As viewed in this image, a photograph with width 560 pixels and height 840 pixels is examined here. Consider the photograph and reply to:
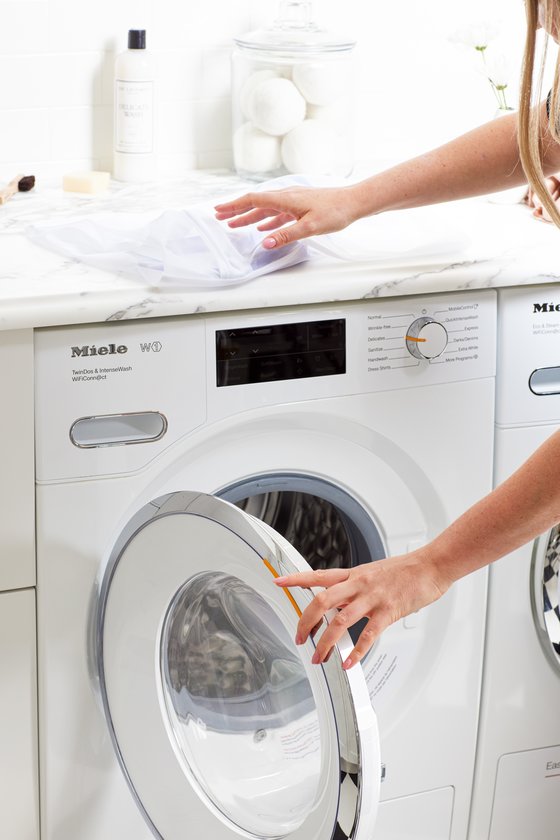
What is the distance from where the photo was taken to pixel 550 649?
5.10ft

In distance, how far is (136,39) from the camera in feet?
5.62

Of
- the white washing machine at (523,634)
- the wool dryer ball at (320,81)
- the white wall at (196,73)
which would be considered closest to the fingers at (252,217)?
the white washing machine at (523,634)

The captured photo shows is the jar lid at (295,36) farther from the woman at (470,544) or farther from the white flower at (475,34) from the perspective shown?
the woman at (470,544)

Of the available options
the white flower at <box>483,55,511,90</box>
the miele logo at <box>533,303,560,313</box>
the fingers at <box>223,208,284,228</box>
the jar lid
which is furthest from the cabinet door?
the white flower at <box>483,55,511,90</box>

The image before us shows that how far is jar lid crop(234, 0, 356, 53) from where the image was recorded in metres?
1.73

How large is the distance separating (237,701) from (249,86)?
Answer: 93cm

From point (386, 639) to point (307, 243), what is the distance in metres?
0.52

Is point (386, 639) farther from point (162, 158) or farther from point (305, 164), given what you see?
point (162, 158)

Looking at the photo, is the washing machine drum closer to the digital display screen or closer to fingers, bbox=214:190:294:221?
the digital display screen

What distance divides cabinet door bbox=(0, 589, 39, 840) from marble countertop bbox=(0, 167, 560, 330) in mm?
347

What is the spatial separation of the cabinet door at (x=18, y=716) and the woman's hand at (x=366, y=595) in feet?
1.36

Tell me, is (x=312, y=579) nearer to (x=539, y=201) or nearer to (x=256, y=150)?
(x=539, y=201)

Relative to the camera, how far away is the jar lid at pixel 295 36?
1726 millimetres

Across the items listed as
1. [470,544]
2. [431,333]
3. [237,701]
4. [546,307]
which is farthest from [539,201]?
[237,701]
